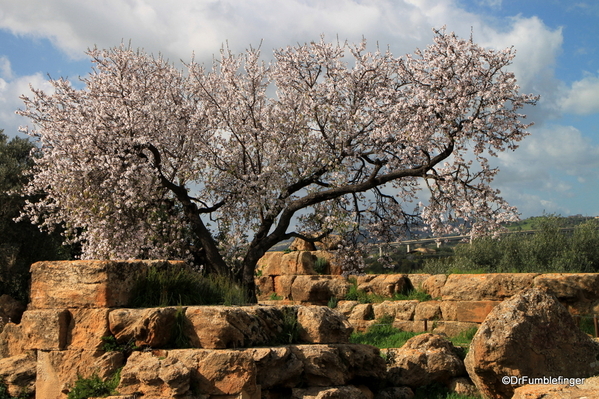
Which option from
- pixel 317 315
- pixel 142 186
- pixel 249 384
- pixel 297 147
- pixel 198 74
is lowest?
pixel 249 384

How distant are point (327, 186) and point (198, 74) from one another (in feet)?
17.1

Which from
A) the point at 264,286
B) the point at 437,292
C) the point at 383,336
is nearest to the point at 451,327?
the point at 437,292

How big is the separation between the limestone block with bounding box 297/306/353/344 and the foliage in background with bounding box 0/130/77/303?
12674 mm

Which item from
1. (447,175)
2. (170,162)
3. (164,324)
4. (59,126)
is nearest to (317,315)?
(164,324)

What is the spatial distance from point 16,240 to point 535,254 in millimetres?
17188

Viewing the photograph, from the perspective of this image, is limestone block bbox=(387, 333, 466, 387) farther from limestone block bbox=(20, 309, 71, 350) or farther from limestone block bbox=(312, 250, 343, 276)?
limestone block bbox=(312, 250, 343, 276)

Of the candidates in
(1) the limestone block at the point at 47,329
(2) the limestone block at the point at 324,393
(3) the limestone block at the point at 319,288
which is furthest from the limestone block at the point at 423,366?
(3) the limestone block at the point at 319,288

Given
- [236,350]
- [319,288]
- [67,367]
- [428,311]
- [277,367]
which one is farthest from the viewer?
[319,288]

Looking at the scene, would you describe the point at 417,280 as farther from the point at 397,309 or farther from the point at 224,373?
the point at 224,373

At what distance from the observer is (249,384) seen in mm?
6715

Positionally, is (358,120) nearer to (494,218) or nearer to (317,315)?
(494,218)

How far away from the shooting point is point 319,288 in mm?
17000

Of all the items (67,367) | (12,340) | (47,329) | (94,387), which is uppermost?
(47,329)

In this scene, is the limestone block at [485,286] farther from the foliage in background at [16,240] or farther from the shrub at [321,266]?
the foliage in background at [16,240]
